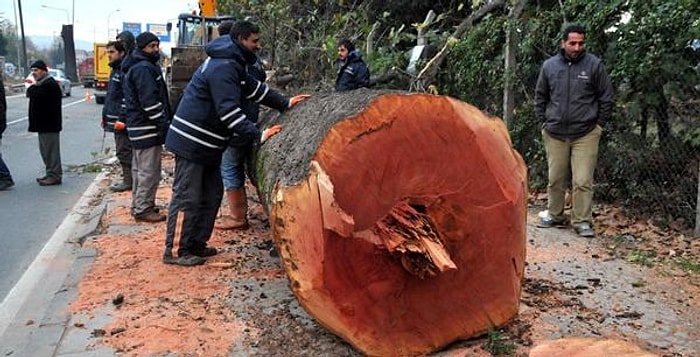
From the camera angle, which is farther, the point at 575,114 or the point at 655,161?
the point at 655,161

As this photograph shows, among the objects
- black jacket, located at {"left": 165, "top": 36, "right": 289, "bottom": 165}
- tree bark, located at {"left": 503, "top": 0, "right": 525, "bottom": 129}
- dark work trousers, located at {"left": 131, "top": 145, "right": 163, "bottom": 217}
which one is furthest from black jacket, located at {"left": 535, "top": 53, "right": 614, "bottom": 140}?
dark work trousers, located at {"left": 131, "top": 145, "right": 163, "bottom": 217}

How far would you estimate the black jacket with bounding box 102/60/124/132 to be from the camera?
700 cm

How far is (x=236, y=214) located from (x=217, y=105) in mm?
1739

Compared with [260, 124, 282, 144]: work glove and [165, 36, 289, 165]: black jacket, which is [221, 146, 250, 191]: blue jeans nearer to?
[165, 36, 289, 165]: black jacket

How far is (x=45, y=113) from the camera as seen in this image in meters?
8.49

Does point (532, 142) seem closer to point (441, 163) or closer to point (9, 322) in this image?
point (441, 163)

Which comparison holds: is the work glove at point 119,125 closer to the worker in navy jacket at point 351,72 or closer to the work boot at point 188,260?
the work boot at point 188,260

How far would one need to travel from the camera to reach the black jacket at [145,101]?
5.73 metres

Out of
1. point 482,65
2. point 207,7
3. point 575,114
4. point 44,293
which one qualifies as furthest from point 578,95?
point 207,7

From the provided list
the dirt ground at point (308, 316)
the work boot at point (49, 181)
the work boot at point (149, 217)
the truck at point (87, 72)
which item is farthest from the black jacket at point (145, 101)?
the truck at point (87, 72)

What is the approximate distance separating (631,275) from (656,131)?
1.85 m

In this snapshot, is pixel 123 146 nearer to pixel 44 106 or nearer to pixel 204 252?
pixel 44 106

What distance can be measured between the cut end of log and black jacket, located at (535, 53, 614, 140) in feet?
8.97

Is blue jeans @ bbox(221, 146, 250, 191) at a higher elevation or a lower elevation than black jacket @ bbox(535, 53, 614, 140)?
lower
